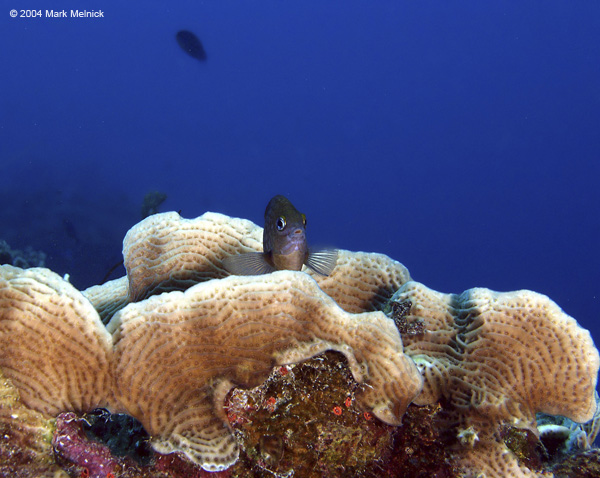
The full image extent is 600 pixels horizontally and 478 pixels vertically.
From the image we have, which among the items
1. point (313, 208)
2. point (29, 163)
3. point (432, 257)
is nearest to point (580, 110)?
point (432, 257)

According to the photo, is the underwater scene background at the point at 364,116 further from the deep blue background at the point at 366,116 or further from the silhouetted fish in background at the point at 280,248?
the silhouetted fish in background at the point at 280,248

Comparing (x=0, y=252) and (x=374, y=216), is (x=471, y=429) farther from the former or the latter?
(x=374, y=216)

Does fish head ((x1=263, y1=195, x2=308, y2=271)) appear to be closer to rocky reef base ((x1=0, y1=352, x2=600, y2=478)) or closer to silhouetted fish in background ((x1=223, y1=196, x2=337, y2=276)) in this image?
silhouetted fish in background ((x1=223, y1=196, x2=337, y2=276))

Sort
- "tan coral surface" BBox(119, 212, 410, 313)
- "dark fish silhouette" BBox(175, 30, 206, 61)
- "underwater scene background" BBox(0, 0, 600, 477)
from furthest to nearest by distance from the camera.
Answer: "underwater scene background" BBox(0, 0, 600, 477), "dark fish silhouette" BBox(175, 30, 206, 61), "tan coral surface" BBox(119, 212, 410, 313)

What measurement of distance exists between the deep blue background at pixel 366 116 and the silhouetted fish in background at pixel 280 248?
5253cm

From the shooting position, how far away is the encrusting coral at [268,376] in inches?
66.7

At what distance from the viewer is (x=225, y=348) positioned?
1.80 metres

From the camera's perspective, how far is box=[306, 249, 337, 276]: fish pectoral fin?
8.17 feet

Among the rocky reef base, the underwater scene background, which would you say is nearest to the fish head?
the rocky reef base

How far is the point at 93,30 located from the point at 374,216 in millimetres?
85839

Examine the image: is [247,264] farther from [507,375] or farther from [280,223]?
[507,375]

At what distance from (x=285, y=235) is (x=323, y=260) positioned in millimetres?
398

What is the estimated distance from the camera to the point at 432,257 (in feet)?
270

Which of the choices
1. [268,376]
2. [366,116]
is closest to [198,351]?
[268,376]
